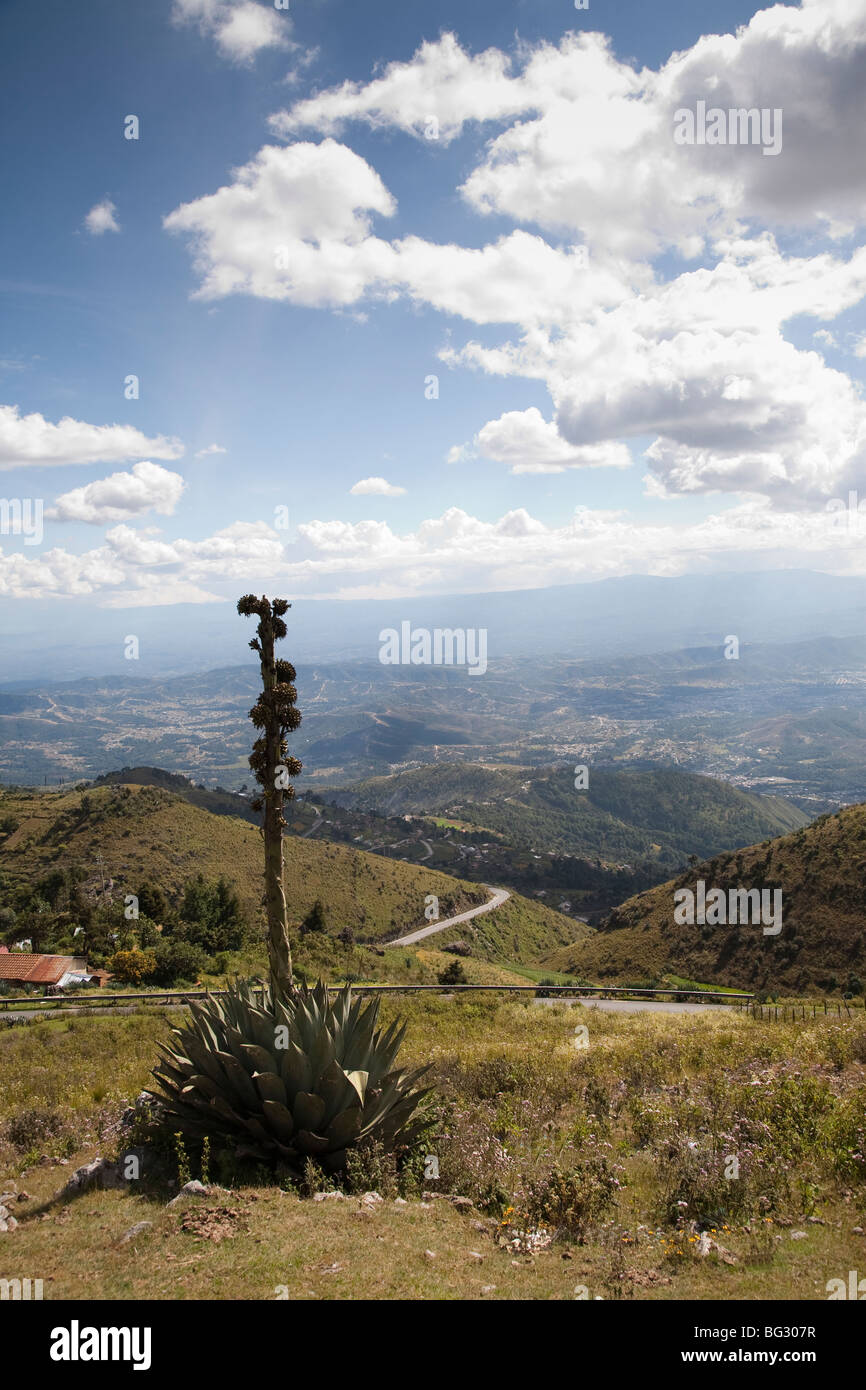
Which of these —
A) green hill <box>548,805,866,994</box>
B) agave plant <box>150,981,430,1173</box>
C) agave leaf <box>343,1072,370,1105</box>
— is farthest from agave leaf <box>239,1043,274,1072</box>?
green hill <box>548,805,866,994</box>

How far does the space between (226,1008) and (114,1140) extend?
1859 mm

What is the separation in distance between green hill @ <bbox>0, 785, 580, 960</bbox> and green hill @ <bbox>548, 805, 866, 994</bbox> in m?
20.5

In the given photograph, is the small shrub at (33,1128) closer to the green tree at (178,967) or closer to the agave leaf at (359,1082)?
the agave leaf at (359,1082)

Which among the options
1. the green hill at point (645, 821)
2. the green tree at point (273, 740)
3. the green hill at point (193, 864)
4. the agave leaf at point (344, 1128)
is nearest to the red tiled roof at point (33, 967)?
the green hill at point (193, 864)

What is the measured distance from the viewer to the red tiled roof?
29578 mm

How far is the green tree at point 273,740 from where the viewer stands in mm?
6137

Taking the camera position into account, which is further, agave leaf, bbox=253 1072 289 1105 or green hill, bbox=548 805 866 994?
green hill, bbox=548 805 866 994

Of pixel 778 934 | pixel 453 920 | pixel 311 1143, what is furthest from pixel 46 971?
pixel 453 920

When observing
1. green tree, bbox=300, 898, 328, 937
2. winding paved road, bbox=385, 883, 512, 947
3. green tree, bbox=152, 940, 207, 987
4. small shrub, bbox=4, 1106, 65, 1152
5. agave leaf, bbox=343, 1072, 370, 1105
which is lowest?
winding paved road, bbox=385, 883, 512, 947

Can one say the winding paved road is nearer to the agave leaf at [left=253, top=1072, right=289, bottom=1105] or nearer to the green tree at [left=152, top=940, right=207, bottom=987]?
the green tree at [left=152, top=940, right=207, bottom=987]
